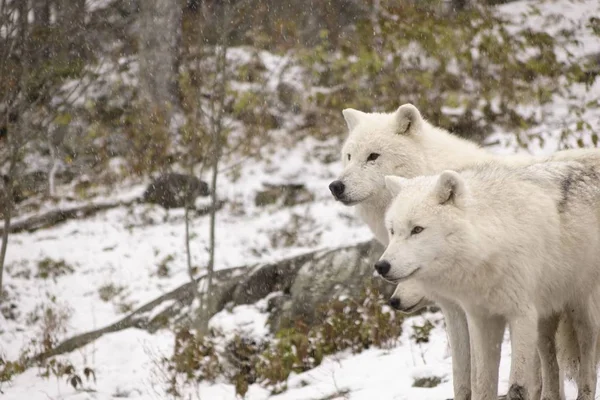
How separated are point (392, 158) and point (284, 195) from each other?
8.23m

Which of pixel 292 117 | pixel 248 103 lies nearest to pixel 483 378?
pixel 248 103

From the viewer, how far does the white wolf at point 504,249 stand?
3.81 meters

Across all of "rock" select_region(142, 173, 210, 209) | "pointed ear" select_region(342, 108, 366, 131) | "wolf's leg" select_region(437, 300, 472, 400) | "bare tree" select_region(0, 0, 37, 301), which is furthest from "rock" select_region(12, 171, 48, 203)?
"wolf's leg" select_region(437, 300, 472, 400)

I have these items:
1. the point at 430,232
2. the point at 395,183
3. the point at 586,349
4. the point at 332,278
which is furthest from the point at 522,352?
the point at 332,278

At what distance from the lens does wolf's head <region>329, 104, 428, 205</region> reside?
469cm

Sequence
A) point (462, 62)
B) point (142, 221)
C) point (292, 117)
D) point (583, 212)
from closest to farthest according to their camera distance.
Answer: point (583, 212), point (142, 221), point (462, 62), point (292, 117)

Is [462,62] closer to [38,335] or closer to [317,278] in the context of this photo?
[317,278]

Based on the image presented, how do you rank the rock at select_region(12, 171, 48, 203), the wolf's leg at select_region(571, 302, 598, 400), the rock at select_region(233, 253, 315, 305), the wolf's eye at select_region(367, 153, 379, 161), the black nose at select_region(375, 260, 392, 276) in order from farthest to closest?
the rock at select_region(12, 171, 48, 203)
the rock at select_region(233, 253, 315, 305)
the wolf's eye at select_region(367, 153, 379, 161)
the wolf's leg at select_region(571, 302, 598, 400)
the black nose at select_region(375, 260, 392, 276)

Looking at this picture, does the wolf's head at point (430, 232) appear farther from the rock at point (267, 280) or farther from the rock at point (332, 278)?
the rock at point (267, 280)

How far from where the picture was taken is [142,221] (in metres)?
12.8

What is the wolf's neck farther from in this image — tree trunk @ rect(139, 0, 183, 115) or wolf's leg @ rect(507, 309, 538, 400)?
tree trunk @ rect(139, 0, 183, 115)

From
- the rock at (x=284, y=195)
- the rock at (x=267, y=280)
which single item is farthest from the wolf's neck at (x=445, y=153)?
the rock at (x=284, y=195)

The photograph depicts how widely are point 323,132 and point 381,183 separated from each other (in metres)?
10.1

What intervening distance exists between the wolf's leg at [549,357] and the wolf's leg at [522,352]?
70 centimetres
